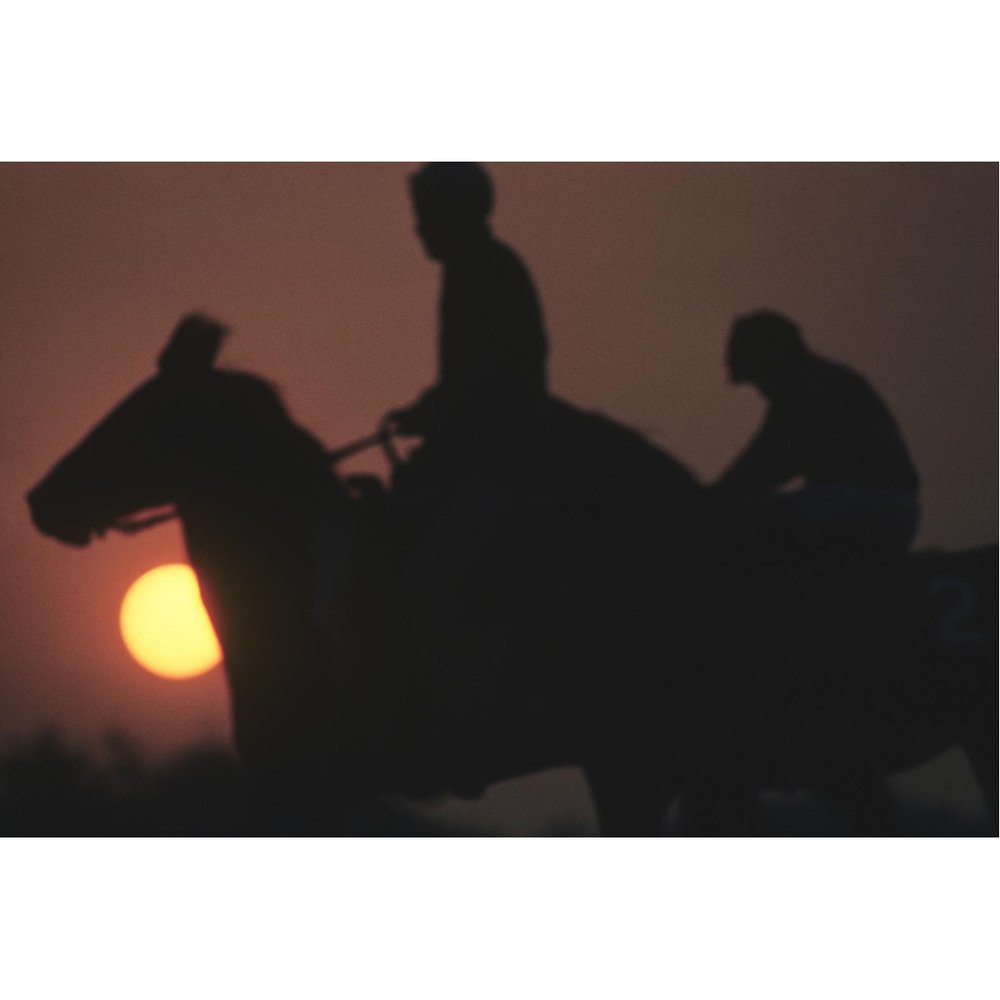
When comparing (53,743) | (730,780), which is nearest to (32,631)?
(53,743)

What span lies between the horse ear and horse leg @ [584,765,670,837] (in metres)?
1.31

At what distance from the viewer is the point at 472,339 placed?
2756mm

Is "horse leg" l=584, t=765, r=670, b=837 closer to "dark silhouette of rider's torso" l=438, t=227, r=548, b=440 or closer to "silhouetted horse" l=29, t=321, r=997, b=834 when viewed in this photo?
"silhouetted horse" l=29, t=321, r=997, b=834

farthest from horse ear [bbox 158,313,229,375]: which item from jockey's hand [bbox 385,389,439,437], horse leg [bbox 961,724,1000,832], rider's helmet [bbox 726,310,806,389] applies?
horse leg [bbox 961,724,1000,832]

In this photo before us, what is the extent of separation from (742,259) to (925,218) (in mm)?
455

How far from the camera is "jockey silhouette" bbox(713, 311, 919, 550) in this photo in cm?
269

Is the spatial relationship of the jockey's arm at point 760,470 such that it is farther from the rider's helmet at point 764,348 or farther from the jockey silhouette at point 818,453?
the rider's helmet at point 764,348

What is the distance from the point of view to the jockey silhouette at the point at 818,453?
2.69 m

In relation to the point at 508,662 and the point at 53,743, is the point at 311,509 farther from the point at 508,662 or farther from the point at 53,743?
the point at 53,743

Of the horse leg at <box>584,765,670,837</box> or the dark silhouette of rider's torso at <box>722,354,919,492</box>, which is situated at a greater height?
the dark silhouette of rider's torso at <box>722,354,919,492</box>

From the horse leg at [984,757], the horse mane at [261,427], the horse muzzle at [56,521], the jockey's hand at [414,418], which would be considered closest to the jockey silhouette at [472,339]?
the jockey's hand at [414,418]

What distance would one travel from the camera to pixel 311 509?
106 inches

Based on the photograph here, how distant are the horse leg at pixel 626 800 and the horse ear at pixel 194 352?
1306mm

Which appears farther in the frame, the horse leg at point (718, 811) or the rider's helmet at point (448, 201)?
the rider's helmet at point (448, 201)
